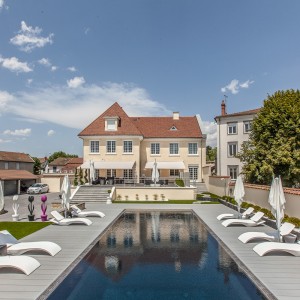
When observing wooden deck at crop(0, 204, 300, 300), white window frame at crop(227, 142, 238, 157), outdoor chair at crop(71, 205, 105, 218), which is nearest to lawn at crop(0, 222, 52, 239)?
wooden deck at crop(0, 204, 300, 300)

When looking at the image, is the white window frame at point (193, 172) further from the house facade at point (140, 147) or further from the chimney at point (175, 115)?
the chimney at point (175, 115)

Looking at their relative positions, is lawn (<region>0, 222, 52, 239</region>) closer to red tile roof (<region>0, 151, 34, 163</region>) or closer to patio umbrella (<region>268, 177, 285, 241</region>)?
patio umbrella (<region>268, 177, 285, 241</region>)

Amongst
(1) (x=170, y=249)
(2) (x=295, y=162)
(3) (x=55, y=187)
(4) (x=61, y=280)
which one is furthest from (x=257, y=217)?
(3) (x=55, y=187)

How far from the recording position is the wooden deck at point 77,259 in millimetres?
8516

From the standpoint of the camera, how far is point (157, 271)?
1065cm

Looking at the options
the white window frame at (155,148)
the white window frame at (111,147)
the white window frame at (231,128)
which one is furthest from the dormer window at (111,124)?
the white window frame at (231,128)

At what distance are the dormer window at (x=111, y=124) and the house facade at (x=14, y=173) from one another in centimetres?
1745

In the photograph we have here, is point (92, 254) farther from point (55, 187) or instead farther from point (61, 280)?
point (55, 187)

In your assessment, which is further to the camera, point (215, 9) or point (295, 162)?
point (295, 162)

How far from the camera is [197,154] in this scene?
48.0m

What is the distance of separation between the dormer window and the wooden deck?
28.8 meters

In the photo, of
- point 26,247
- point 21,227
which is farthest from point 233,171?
point 26,247

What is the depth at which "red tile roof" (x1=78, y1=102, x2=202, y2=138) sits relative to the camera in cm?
4544

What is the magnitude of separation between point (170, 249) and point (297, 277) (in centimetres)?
573
